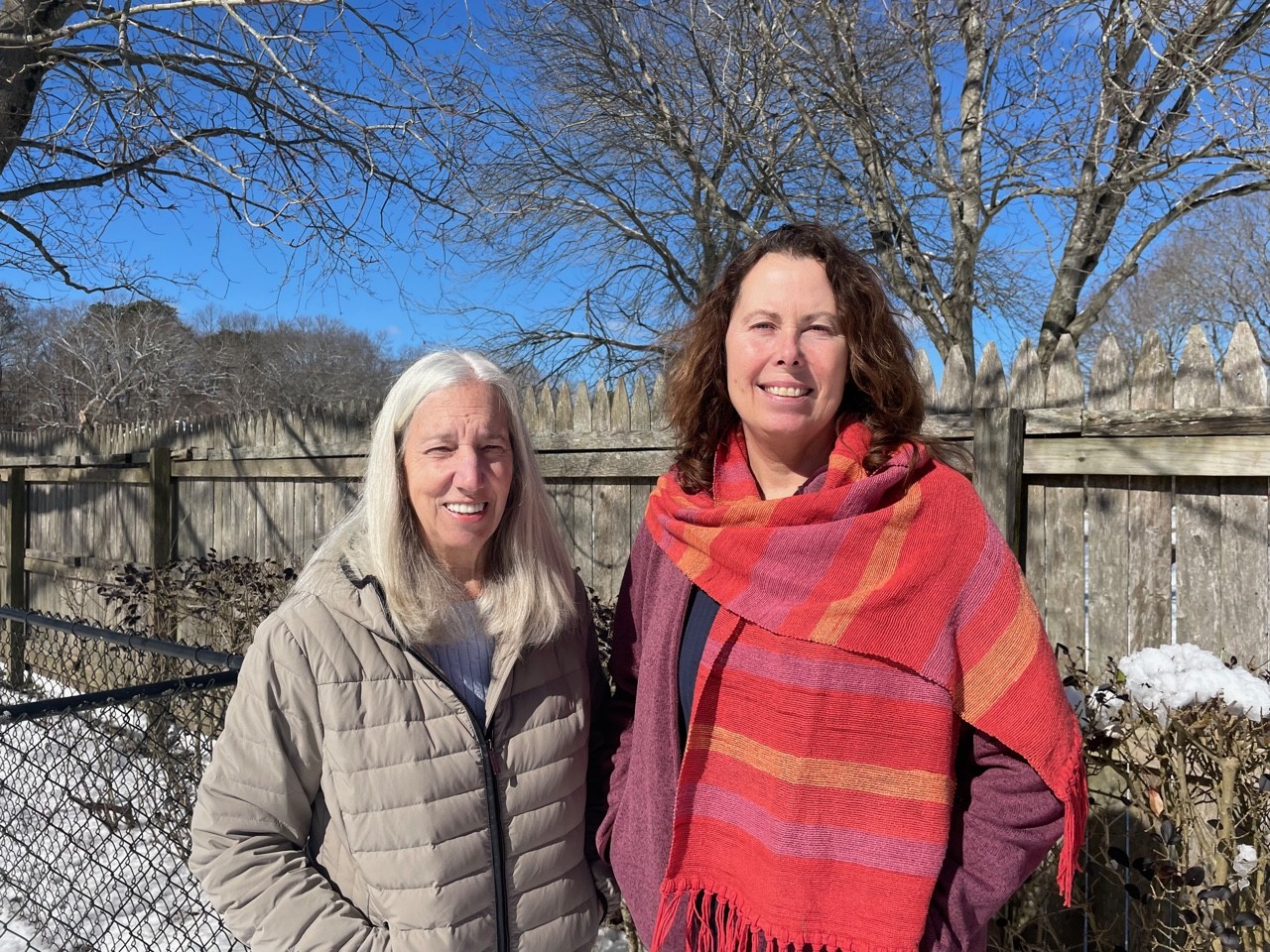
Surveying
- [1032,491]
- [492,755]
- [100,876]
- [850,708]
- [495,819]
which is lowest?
[100,876]

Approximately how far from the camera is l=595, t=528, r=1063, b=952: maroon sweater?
4.52ft

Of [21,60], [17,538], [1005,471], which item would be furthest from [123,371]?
[1005,471]

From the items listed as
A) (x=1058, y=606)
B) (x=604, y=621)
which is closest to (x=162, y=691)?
(x=604, y=621)

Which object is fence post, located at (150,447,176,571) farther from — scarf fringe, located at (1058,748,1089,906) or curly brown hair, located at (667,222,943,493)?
scarf fringe, located at (1058,748,1089,906)

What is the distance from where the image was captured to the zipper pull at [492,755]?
1564mm

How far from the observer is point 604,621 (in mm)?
3969

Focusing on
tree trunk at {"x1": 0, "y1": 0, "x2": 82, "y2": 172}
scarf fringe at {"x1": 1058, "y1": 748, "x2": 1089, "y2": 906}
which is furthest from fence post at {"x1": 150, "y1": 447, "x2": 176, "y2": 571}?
scarf fringe at {"x1": 1058, "y1": 748, "x2": 1089, "y2": 906}

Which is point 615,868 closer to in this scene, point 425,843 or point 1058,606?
point 425,843

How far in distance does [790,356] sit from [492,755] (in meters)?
0.89

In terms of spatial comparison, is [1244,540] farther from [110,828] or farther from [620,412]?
[110,828]

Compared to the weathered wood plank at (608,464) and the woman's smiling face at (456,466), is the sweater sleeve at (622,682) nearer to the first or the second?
the woman's smiling face at (456,466)

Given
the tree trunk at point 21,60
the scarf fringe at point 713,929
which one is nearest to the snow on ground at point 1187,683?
the scarf fringe at point 713,929

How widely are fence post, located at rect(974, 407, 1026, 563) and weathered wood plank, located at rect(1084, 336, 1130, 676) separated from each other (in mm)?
260

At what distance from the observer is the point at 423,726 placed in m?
1.51
